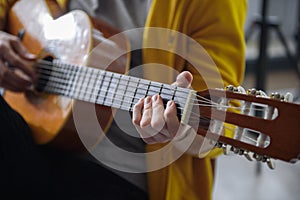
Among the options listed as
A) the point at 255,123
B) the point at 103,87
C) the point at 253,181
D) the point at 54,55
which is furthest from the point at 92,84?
the point at 253,181

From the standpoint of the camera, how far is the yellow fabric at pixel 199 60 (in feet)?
2.78

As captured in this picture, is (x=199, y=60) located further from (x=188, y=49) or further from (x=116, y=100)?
(x=116, y=100)

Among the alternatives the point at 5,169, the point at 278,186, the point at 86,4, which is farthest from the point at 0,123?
the point at 278,186

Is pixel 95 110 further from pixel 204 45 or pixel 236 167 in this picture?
pixel 236 167

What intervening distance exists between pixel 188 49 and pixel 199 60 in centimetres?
3

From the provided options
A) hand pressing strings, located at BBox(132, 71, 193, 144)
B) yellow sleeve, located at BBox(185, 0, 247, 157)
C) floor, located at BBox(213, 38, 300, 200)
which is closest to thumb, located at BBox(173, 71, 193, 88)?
hand pressing strings, located at BBox(132, 71, 193, 144)

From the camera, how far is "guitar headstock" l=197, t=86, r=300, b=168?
0.61 metres

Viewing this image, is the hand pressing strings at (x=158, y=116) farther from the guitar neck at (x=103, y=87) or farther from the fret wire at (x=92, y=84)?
the fret wire at (x=92, y=84)


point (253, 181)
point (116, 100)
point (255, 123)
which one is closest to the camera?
point (255, 123)

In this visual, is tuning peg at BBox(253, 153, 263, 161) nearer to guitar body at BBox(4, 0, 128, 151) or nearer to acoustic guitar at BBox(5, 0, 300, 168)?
acoustic guitar at BBox(5, 0, 300, 168)

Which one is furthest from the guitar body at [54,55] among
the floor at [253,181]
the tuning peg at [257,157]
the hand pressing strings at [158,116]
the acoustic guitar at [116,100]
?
the floor at [253,181]

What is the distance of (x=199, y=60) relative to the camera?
0.86m

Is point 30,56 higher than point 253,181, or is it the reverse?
point 30,56

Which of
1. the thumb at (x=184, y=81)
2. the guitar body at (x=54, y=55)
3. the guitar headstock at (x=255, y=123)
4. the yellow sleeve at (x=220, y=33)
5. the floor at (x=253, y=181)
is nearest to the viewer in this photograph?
the guitar headstock at (x=255, y=123)
